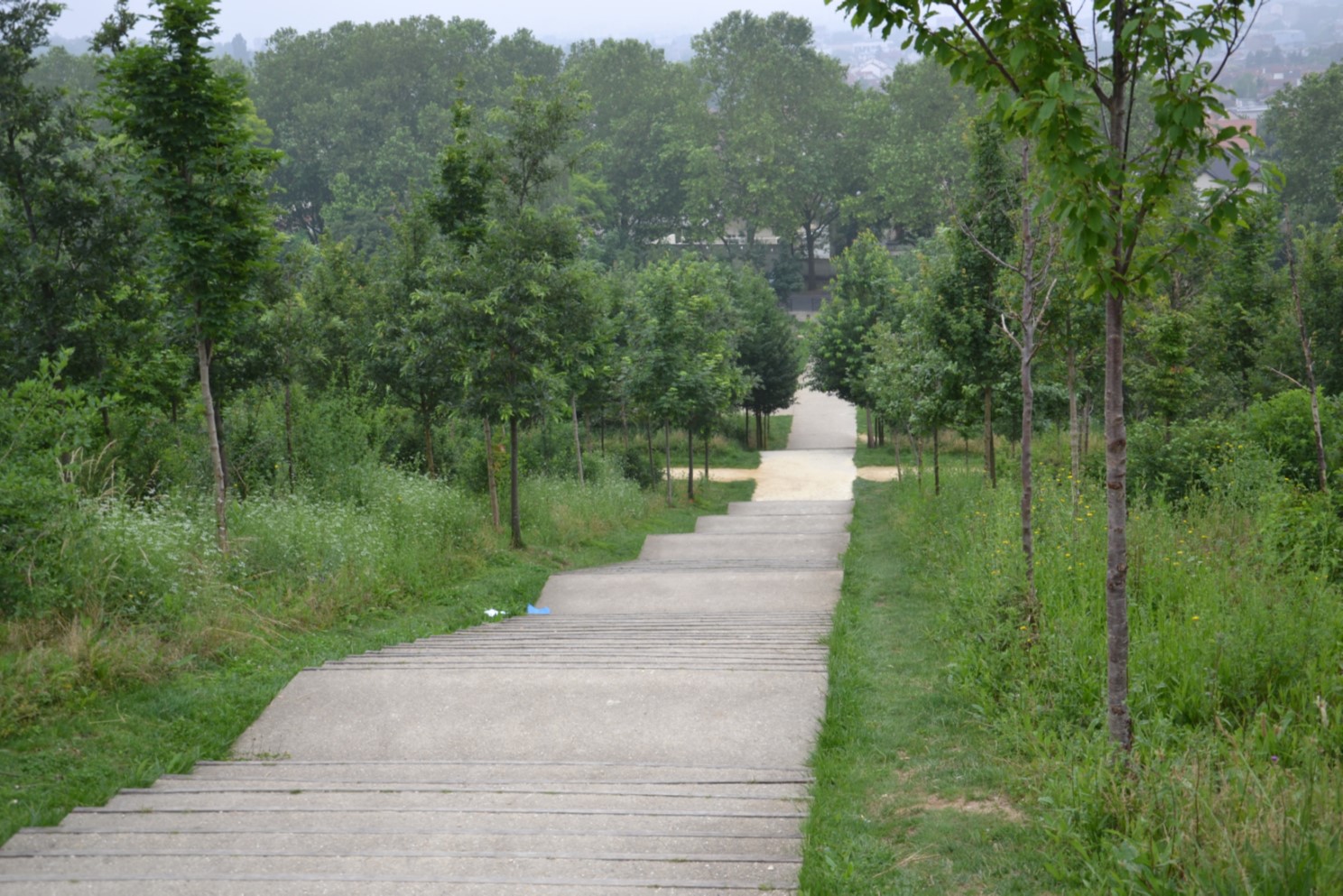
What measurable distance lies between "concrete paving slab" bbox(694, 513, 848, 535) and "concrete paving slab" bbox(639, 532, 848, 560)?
815 mm

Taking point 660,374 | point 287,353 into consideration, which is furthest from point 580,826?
point 660,374

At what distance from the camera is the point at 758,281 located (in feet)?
125

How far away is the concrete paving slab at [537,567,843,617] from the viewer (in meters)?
12.0

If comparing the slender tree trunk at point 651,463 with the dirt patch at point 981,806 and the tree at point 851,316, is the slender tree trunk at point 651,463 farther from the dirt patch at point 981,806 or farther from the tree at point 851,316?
the dirt patch at point 981,806

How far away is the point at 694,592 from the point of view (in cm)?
1275

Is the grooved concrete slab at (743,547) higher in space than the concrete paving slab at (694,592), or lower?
lower

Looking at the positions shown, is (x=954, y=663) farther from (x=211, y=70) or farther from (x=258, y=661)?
(x=211, y=70)

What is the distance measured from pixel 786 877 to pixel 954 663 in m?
3.46

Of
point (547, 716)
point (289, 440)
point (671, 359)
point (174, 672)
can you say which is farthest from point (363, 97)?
point (547, 716)

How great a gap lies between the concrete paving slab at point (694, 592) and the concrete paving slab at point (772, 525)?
5.02 meters

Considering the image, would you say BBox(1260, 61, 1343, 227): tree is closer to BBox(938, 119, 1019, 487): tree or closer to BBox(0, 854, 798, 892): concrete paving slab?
BBox(938, 119, 1019, 487): tree

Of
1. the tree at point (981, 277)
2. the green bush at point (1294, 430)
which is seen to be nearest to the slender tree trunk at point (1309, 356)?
the tree at point (981, 277)

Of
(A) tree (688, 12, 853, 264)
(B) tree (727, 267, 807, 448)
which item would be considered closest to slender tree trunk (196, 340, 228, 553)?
(B) tree (727, 267, 807, 448)

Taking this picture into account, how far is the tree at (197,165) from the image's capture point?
10.2m
